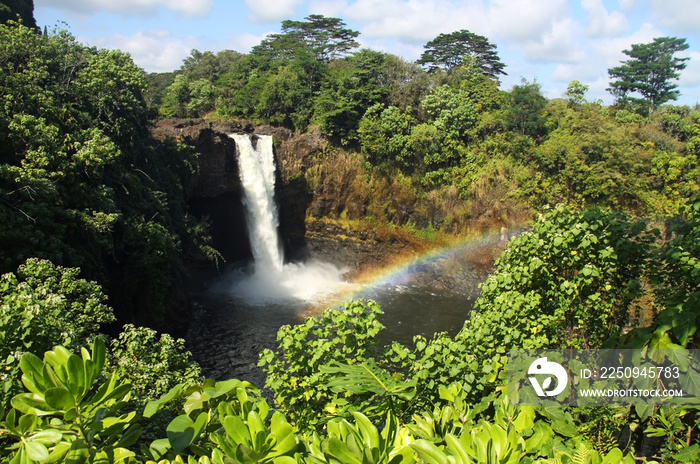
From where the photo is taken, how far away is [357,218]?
3256cm

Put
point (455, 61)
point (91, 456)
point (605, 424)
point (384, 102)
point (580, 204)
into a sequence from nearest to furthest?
point (91, 456), point (605, 424), point (580, 204), point (384, 102), point (455, 61)

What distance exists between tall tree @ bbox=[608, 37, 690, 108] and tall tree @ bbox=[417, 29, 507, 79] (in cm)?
985

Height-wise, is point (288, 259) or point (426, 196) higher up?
point (426, 196)

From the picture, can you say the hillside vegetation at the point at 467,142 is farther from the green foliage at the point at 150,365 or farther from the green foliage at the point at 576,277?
the green foliage at the point at 576,277

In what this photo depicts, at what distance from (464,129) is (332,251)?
1227cm

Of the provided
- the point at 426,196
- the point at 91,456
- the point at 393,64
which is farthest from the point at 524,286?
the point at 393,64

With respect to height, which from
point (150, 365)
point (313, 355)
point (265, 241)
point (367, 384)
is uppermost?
point (367, 384)

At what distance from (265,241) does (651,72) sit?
3458 centimetres

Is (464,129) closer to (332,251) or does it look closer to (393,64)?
(393,64)

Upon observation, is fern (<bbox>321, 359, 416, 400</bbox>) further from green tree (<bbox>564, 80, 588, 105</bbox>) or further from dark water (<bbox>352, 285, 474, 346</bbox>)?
green tree (<bbox>564, 80, 588, 105</bbox>)

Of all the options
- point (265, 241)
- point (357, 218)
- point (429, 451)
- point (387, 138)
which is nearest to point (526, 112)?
point (387, 138)

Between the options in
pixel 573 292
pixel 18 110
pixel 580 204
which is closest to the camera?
pixel 573 292

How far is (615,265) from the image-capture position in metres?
6.31

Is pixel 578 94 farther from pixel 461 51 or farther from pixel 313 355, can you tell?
pixel 313 355
